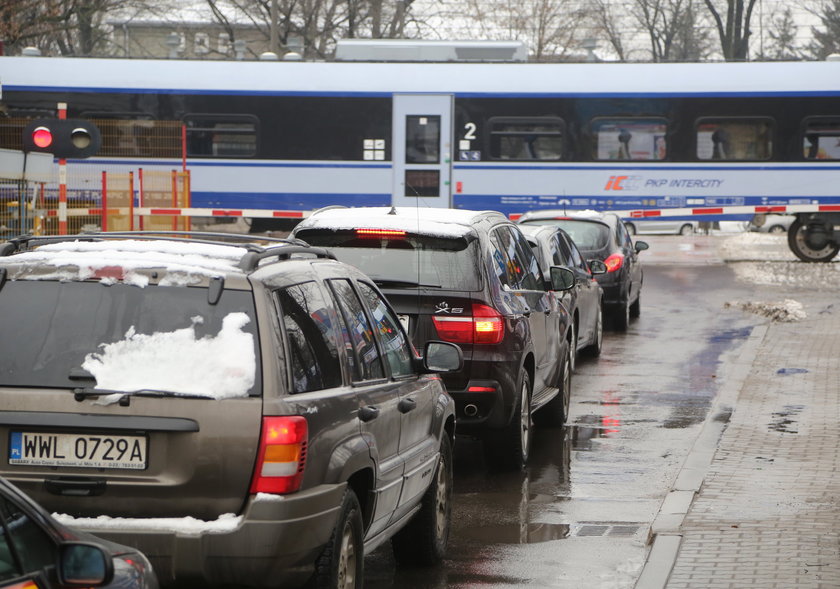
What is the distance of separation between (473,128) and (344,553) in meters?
22.9

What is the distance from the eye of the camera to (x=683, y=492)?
8734 millimetres

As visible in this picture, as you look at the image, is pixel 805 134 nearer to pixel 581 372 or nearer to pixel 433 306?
pixel 581 372

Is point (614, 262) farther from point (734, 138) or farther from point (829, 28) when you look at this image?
point (829, 28)

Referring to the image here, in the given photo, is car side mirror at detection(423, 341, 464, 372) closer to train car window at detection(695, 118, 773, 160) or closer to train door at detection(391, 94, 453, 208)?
train door at detection(391, 94, 453, 208)

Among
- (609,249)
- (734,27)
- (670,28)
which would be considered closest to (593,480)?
(609,249)

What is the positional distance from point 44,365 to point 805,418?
8.06m

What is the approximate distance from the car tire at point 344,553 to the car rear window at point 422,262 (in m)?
3.53

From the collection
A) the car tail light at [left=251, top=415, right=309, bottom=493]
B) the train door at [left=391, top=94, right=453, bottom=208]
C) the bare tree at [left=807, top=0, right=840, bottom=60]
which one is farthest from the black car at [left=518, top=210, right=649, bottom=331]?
the bare tree at [left=807, top=0, right=840, bottom=60]

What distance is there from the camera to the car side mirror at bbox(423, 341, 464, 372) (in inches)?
265

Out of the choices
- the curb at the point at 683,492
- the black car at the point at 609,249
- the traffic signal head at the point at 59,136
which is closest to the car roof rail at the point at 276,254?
the curb at the point at 683,492

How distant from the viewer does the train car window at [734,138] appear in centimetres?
2770

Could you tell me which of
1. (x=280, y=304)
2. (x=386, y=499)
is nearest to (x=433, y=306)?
(x=386, y=499)

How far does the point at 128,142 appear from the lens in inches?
1106

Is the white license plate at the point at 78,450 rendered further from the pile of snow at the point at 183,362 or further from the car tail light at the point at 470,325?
the car tail light at the point at 470,325
